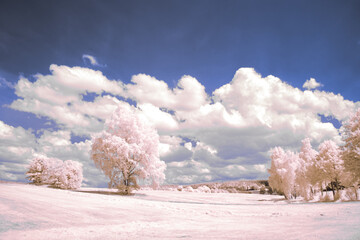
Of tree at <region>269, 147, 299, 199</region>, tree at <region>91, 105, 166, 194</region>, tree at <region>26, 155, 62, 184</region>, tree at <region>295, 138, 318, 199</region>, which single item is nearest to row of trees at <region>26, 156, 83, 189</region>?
tree at <region>26, 155, 62, 184</region>

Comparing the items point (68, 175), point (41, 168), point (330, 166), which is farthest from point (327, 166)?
point (41, 168)

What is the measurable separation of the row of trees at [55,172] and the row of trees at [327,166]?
35494 mm

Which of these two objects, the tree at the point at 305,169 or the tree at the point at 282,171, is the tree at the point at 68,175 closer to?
the tree at the point at 282,171

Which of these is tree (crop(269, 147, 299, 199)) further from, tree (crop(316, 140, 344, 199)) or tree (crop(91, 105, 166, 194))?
tree (crop(91, 105, 166, 194))

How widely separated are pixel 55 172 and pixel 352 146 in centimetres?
4545

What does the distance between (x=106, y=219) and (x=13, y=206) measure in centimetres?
392

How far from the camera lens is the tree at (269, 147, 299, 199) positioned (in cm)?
3950

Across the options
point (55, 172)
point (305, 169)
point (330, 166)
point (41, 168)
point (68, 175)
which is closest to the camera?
point (330, 166)

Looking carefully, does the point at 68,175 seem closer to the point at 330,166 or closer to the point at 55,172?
the point at 55,172

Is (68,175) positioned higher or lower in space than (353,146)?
lower

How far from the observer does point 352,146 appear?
25.0m

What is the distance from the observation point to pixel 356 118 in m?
25.7

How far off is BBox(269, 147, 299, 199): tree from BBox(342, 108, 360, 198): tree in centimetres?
1394

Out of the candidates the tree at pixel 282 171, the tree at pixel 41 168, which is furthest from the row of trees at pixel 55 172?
the tree at pixel 282 171
